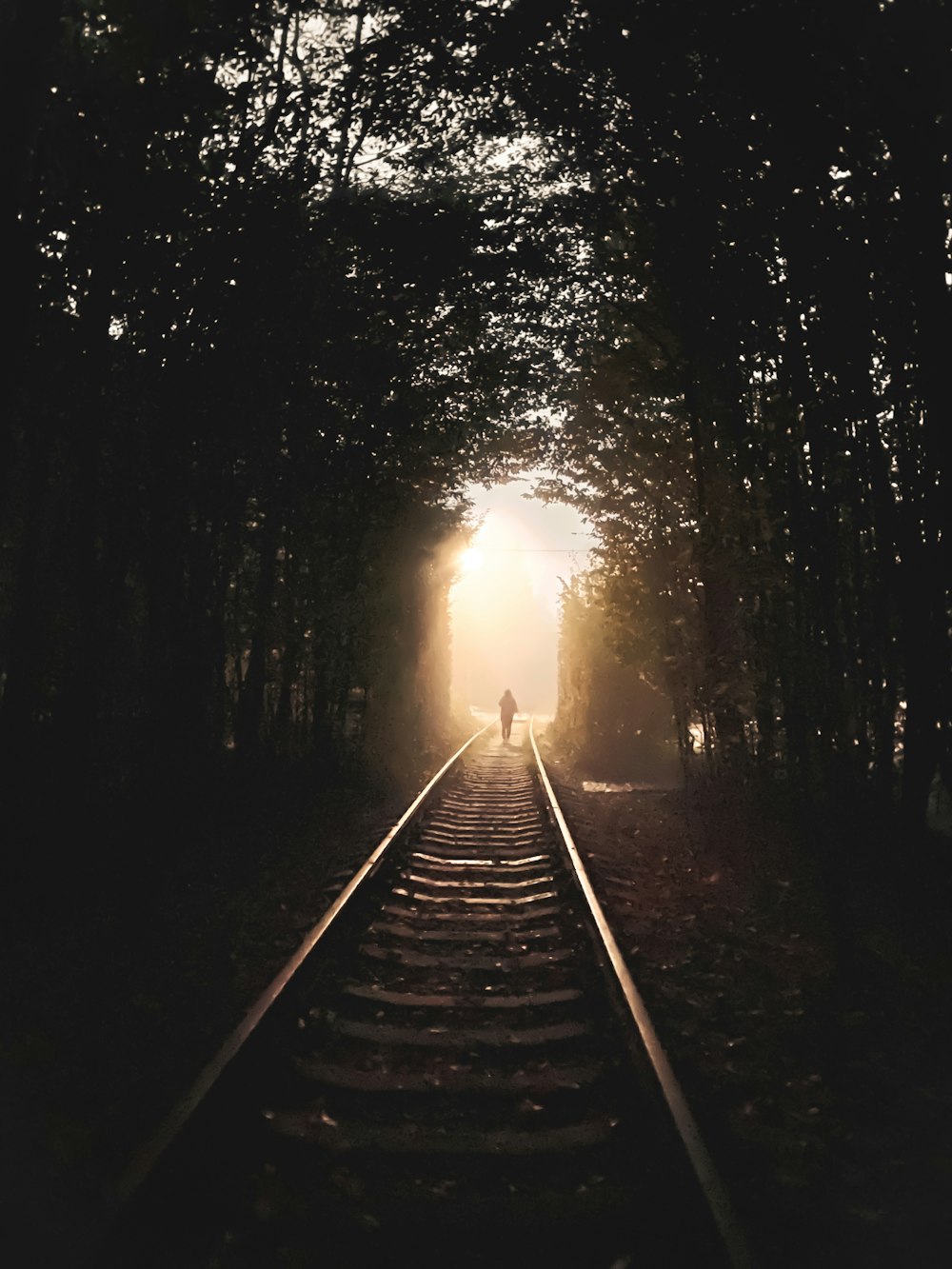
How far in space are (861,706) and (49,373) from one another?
749 centimetres

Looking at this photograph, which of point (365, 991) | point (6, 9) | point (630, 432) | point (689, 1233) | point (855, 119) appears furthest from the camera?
point (630, 432)

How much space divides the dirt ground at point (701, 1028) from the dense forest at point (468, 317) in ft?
4.44

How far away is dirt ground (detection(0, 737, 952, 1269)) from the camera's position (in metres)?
2.91

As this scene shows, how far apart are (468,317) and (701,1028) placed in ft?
30.4

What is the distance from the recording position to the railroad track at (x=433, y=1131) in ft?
8.61

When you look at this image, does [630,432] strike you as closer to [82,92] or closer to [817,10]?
[817,10]

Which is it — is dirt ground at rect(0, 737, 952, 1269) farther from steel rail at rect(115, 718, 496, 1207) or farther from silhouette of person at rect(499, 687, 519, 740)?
silhouette of person at rect(499, 687, 519, 740)

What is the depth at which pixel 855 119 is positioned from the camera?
5707 millimetres

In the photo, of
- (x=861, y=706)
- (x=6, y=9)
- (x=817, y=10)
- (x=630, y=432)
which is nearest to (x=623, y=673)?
(x=630, y=432)

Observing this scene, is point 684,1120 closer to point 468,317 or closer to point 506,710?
point 468,317

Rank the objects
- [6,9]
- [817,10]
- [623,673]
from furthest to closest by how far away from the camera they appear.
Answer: [623,673], [817,10], [6,9]

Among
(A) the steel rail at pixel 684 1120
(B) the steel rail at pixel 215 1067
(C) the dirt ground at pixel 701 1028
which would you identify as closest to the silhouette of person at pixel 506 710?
(C) the dirt ground at pixel 701 1028

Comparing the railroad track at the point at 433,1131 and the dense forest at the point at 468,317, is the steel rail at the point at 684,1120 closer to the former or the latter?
the railroad track at the point at 433,1131

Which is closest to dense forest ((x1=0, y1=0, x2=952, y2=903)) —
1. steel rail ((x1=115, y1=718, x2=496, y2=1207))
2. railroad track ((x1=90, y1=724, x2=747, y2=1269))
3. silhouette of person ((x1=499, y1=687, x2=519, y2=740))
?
steel rail ((x1=115, y1=718, x2=496, y2=1207))
